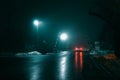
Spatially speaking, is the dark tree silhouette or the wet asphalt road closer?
the wet asphalt road

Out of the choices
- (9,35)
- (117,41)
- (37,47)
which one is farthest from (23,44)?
(117,41)

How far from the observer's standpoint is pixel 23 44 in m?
107

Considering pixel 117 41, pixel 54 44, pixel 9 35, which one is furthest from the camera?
pixel 54 44

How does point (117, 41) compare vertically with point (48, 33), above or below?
below

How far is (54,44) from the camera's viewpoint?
150125 millimetres

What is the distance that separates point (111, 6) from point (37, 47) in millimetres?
74103

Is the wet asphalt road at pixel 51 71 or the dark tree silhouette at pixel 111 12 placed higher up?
the dark tree silhouette at pixel 111 12

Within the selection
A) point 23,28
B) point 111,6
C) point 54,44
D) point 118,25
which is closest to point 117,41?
point 118,25

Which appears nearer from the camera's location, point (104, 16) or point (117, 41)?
point (104, 16)

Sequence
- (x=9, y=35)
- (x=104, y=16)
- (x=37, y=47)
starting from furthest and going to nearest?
(x=37, y=47)
(x=9, y=35)
(x=104, y=16)

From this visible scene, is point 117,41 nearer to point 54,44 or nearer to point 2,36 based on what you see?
point 2,36

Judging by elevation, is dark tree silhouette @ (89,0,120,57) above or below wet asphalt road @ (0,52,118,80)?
above

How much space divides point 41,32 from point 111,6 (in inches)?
4720

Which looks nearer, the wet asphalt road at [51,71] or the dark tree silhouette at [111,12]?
the wet asphalt road at [51,71]
